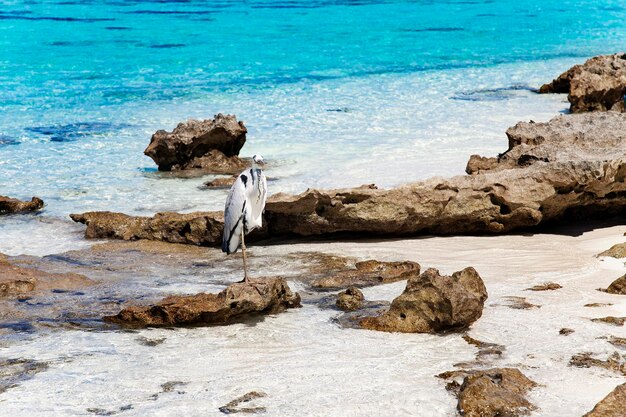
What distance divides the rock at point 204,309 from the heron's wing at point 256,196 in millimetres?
902

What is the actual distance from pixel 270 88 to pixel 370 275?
1346 cm

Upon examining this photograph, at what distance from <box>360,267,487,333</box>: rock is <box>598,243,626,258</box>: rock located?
1.87 m

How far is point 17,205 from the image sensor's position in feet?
33.3

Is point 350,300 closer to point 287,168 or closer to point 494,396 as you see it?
point 494,396

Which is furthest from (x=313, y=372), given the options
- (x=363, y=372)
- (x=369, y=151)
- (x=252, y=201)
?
(x=369, y=151)

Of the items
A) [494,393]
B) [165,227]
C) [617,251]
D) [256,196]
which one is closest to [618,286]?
[617,251]

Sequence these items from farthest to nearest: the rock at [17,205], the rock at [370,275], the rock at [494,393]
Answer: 1. the rock at [17,205]
2. the rock at [370,275]
3. the rock at [494,393]

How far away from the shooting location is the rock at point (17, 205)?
396 inches

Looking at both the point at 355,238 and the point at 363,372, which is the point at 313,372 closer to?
the point at 363,372

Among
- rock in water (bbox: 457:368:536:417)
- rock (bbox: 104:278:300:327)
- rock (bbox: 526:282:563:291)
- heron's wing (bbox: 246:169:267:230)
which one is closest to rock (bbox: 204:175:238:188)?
heron's wing (bbox: 246:169:267:230)

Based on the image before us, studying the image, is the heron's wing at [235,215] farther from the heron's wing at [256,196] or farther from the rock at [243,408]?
the rock at [243,408]

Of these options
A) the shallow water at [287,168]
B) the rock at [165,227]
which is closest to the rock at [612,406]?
the shallow water at [287,168]

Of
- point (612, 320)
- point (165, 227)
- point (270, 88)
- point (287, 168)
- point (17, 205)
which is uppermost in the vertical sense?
point (270, 88)

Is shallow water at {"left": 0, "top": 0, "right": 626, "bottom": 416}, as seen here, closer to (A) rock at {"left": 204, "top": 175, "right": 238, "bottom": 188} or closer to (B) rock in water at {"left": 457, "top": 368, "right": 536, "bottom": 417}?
(B) rock in water at {"left": 457, "top": 368, "right": 536, "bottom": 417}
